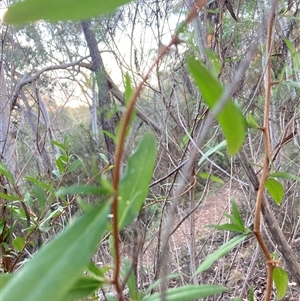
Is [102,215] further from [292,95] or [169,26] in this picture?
[292,95]

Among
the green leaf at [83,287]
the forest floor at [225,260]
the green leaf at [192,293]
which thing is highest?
the green leaf at [83,287]

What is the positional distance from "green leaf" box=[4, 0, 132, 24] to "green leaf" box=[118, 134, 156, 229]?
8 cm

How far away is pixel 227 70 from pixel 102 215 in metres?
1.12

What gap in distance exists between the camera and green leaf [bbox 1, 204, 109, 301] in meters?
0.17

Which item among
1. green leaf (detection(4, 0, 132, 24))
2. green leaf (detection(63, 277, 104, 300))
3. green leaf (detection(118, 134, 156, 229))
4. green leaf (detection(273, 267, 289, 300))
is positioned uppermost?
green leaf (detection(4, 0, 132, 24))

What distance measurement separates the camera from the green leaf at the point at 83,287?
251 millimetres

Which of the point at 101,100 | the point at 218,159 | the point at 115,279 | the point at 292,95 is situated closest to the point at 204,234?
the point at 218,159

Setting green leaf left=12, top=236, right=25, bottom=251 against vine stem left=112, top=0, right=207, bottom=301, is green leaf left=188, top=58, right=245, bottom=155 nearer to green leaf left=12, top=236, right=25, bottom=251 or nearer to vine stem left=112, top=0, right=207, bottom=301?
vine stem left=112, top=0, right=207, bottom=301

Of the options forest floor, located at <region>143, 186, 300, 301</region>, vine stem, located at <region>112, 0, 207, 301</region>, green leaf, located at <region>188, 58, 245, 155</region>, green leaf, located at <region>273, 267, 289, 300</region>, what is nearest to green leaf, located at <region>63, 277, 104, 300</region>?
vine stem, located at <region>112, 0, 207, 301</region>

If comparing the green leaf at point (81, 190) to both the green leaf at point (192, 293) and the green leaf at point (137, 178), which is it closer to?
the green leaf at point (137, 178)

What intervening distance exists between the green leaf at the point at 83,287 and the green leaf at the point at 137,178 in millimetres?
49

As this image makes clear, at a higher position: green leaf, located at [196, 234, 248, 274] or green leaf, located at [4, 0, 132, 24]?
green leaf, located at [4, 0, 132, 24]

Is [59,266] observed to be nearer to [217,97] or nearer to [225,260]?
[217,97]

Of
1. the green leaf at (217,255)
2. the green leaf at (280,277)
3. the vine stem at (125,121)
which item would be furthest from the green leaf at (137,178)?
the green leaf at (280,277)
